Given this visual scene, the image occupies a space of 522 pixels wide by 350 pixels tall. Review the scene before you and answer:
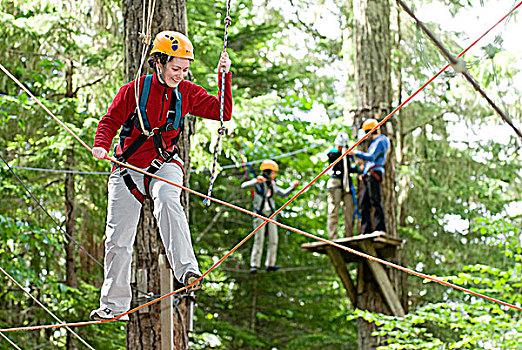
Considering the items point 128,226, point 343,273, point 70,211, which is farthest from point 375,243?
point 128,226

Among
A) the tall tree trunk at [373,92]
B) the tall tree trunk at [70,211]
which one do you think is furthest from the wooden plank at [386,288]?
the tall tree trunk at [70,211]

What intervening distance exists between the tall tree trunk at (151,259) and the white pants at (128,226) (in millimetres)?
1153

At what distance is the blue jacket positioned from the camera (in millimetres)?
7757

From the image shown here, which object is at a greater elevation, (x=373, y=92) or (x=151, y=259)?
(x=373, y=92)

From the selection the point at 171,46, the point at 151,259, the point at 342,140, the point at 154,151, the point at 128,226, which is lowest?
the point at 151,259

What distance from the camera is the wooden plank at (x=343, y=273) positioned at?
887 centimetres

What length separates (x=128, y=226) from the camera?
3930 millimetres

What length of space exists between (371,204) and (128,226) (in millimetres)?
4742

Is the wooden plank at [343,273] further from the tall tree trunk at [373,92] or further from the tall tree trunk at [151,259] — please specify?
the tall tree trunk at [151,259]

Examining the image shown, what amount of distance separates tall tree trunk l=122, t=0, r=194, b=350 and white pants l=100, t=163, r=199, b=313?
1153mm

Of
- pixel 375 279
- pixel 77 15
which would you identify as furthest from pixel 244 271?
pixel 77 15

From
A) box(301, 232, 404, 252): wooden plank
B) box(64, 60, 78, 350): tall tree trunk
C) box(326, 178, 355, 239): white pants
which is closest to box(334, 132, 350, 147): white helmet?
box(326, 178, 355, 239): white pants

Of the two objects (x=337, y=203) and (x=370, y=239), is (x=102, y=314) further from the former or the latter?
(x=337, y=203)

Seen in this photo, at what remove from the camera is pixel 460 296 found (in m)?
12.9
